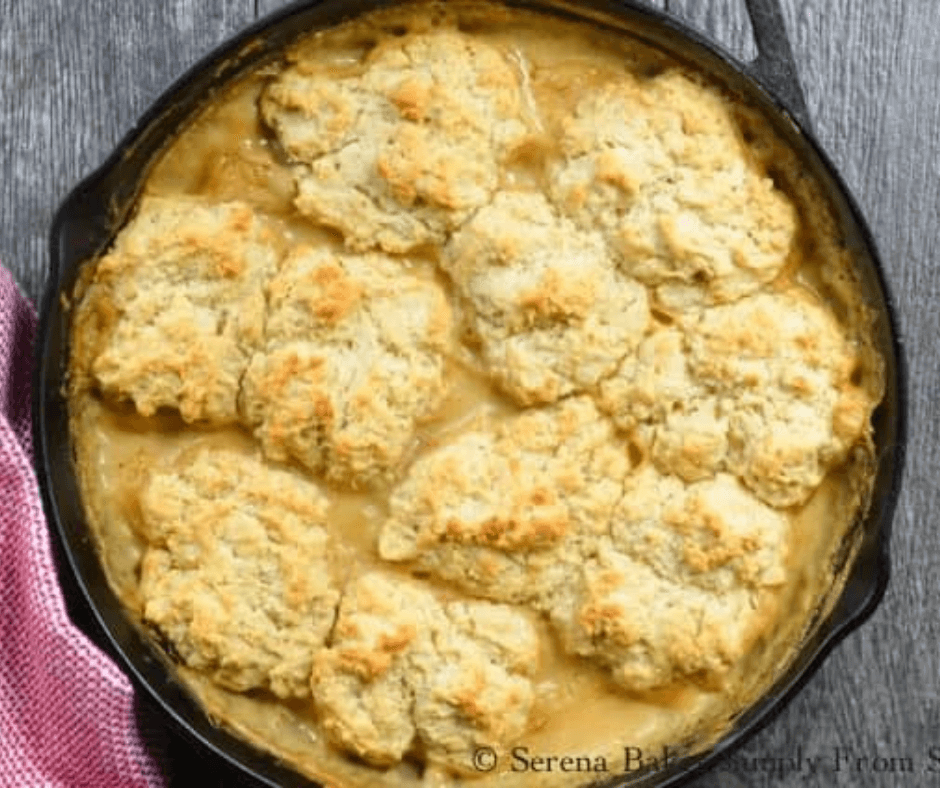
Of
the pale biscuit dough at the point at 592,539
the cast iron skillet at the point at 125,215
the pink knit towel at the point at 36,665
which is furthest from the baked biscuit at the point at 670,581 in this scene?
the pink knit towel at the point at 36,665

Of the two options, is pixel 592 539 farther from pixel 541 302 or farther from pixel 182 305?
pixel 182 305

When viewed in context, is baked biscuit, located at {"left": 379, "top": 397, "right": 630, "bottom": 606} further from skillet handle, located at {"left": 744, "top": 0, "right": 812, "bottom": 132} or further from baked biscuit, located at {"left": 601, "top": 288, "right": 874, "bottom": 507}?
skillet handle, located at {"left": 744, "top": 0, "right": 812, "bottom": 132}

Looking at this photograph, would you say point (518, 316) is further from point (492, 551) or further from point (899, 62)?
point (899, 62)

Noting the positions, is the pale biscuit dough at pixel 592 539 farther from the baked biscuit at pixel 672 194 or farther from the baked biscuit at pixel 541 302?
the baked biscuit at pixel 672 194

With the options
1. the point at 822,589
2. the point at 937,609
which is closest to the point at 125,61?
the point at 822,589

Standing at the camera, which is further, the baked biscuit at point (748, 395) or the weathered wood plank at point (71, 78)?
the weathered wood plank at point (71, 78)

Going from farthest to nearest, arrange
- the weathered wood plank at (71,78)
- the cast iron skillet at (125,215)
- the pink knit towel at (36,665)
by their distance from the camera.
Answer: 1. the weathered wood plank at (71,78)
2. the pink knit towel at (36,665)
3. the cast iron skillet at (125,215)

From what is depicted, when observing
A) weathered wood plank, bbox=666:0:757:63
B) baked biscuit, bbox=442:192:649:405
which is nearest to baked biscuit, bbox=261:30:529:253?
baked biscuit, bbox=442:192:649:405
